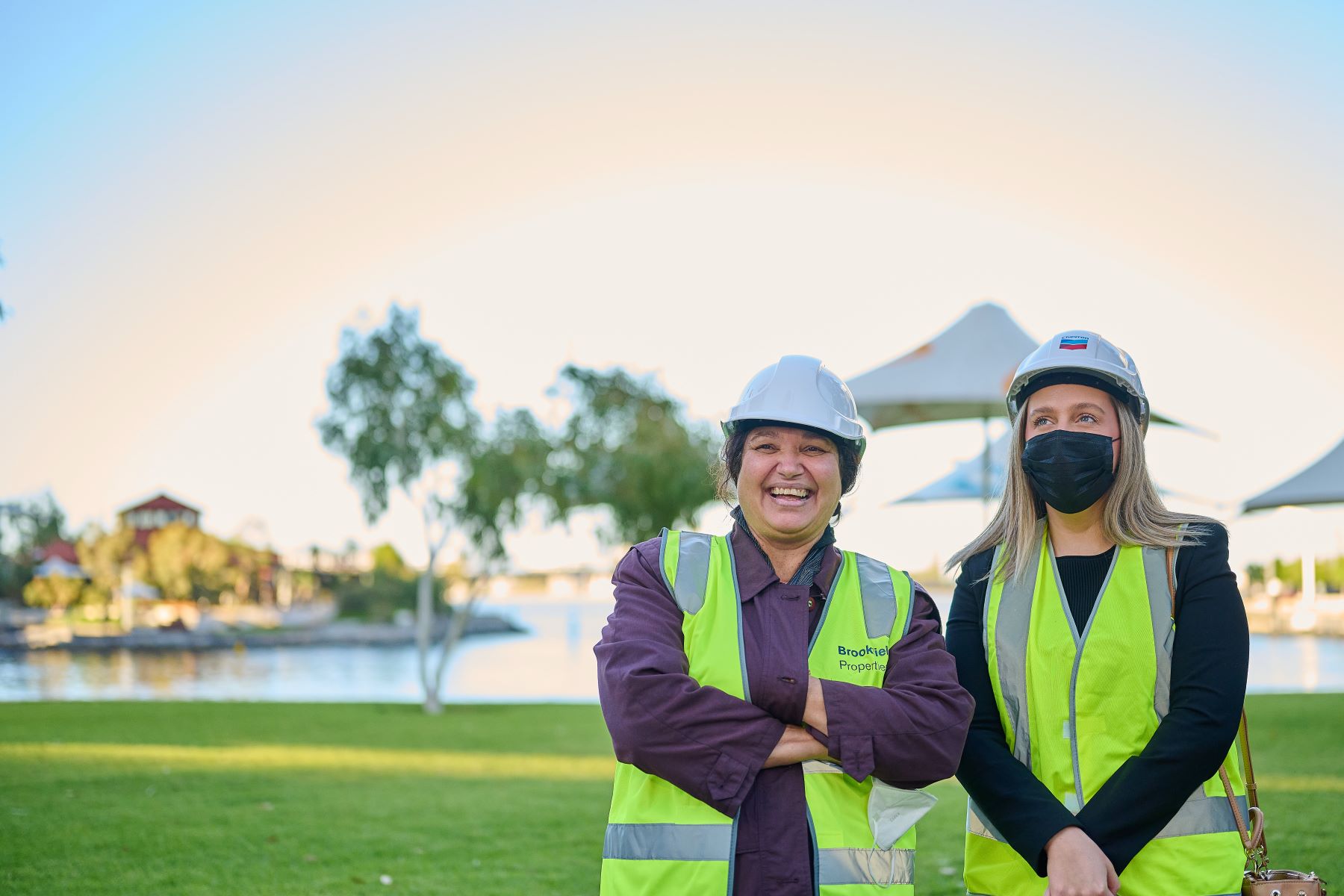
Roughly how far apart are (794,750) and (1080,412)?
3.72 ft

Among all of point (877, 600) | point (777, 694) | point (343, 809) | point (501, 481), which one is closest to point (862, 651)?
point (877, 600)

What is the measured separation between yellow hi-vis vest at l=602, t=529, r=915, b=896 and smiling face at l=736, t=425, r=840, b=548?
0.12 meters

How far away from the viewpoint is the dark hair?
9.79 ft

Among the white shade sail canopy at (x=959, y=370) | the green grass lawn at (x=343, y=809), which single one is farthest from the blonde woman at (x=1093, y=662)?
the white shade sail canopy at (x=959, y=370)

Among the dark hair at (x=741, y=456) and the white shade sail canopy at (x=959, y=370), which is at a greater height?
the white shade sail canopy at (x=959, y=370)

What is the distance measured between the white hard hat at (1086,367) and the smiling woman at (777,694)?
1.68ft

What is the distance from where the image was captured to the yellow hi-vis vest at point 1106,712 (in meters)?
2.73

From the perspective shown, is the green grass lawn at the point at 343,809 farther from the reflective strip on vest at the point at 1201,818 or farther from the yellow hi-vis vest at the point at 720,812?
the yellow hi-vis vest at the point at 720,812

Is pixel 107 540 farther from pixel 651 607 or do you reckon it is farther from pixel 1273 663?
pixel 651 607

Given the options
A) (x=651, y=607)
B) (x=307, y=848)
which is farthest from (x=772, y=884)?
(x=307, y=848)

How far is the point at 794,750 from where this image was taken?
103 inches

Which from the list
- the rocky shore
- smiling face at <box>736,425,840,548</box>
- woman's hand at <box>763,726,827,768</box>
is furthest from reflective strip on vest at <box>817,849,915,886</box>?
the rocky shore

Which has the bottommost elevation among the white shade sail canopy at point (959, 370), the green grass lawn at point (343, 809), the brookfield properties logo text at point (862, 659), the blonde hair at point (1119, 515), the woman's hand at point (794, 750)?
the green grass lawn at point (343, 809)

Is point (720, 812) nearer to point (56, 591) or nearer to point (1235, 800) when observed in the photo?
point (1235, 800)
